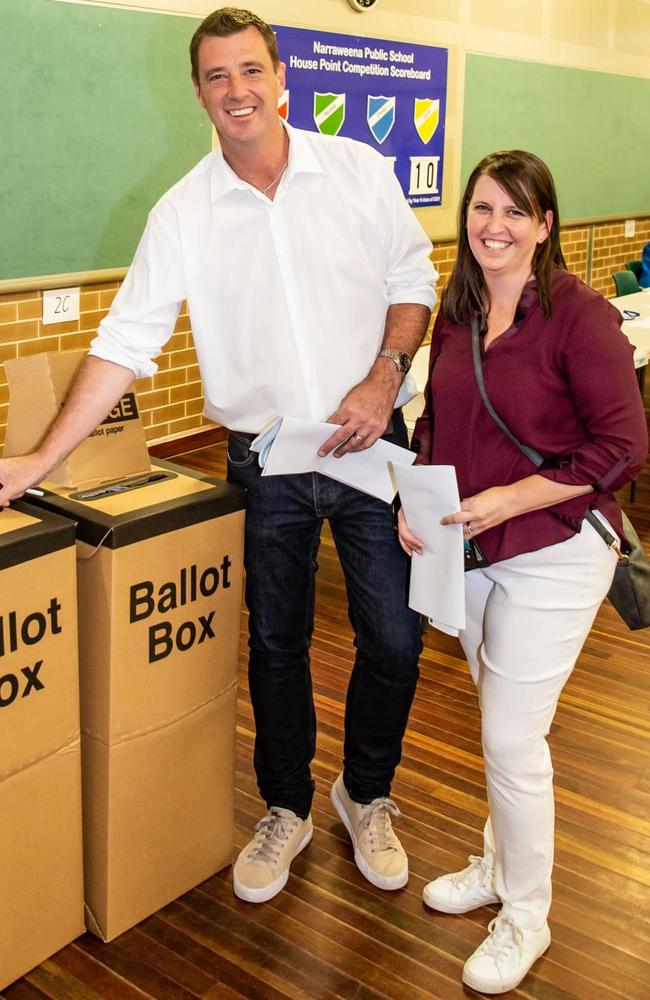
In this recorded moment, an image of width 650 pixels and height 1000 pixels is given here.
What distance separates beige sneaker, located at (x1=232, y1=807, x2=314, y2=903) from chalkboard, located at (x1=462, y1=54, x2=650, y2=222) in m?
5.75

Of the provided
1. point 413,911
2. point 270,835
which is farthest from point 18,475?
point 413,911

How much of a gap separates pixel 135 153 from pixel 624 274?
3173 mm

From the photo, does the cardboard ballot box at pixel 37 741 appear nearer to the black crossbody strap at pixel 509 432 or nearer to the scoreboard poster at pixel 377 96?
the black crossbody strap at pixel 509 432

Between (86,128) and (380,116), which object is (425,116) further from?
(86,128)

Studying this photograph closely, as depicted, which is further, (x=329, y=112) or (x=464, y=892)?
(x=329, y=112)

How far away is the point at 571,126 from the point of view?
27.0 ft

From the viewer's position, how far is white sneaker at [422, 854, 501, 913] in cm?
213

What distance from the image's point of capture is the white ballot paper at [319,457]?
73.3 inches

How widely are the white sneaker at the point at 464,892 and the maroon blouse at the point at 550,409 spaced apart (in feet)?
2.58

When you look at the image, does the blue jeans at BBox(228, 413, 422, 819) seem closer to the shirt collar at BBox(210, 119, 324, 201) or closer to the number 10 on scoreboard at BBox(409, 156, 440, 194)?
the shirt collar at BBox(210, 119, 324, 201)

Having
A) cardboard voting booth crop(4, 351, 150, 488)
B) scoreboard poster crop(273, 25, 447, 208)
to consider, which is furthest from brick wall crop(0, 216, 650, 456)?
cardboard voting booth crop(4, 351, 150, 488)

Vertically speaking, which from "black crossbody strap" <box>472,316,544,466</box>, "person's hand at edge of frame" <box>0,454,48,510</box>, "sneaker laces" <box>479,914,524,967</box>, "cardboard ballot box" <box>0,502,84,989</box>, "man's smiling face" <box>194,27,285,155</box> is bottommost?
"sneaker laces" <box>479,914,524,967</box>

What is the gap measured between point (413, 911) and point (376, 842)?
0.56 feet

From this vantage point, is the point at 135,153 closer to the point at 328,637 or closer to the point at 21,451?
the point at 328,637
